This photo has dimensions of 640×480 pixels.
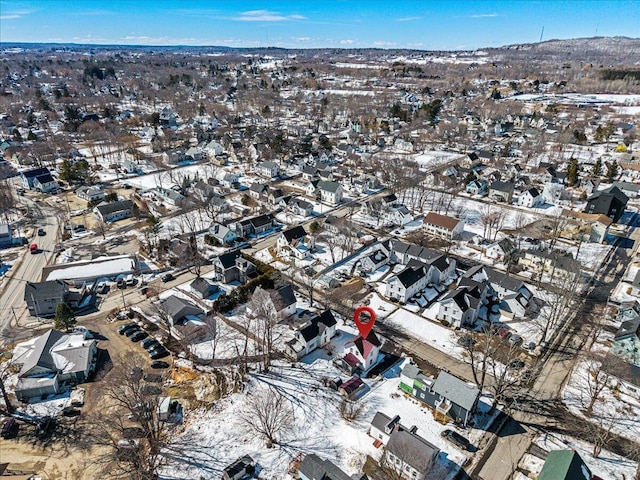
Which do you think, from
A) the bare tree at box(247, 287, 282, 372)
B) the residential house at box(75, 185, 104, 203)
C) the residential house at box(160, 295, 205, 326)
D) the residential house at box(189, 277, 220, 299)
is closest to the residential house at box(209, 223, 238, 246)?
the residential house at box(189, 277, 220, 299)

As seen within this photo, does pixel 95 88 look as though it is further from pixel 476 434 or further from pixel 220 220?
pixel 476 434

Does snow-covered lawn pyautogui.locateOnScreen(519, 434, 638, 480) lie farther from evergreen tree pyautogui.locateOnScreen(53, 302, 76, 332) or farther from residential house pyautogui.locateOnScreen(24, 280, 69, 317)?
residential house pyautogui.locateOnScreen(24, 280, 69, 317)

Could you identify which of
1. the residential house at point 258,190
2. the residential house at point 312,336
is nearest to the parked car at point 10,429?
the residential house at point 312,336

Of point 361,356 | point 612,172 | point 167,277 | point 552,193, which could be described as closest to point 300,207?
point 167,277

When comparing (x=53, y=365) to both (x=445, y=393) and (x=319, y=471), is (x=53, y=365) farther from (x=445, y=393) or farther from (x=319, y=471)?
(x=445, y=393)

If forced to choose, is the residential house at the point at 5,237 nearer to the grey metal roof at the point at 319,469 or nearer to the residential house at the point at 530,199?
the grey metal roof at the point at 319,469

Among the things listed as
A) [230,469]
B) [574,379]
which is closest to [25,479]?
[230,469]
